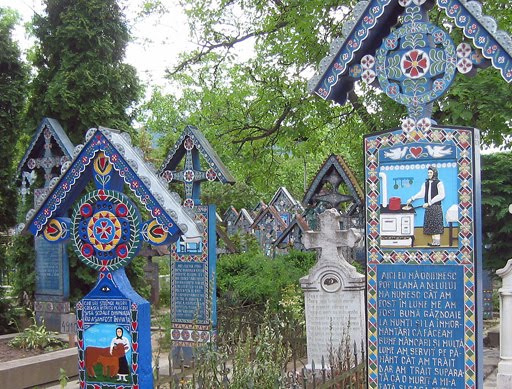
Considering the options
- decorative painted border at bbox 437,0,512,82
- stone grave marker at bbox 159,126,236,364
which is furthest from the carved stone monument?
decorative painted border at bbox 437,0,512,82

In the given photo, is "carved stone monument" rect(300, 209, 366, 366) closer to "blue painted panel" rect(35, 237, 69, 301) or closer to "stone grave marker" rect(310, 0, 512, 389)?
"stone grave marker" rect(310, 0, 512, 389)

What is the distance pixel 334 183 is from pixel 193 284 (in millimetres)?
2763

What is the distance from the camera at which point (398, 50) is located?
559 cm

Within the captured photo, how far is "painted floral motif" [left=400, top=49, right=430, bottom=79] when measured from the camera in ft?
18.0

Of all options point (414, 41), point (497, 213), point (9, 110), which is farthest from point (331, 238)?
point (497, 213)

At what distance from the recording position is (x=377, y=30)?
5629 mm

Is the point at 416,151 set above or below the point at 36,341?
above

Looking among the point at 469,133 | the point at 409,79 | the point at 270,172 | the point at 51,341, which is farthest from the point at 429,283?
the point at 270,172

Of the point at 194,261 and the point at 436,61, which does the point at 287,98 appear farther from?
the point at 436,61

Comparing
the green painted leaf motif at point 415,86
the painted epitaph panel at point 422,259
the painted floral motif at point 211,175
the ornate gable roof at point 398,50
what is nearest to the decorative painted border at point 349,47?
the ornate gable roof at point 398,50

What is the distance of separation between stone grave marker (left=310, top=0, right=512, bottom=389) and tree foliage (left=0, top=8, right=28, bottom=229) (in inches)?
327

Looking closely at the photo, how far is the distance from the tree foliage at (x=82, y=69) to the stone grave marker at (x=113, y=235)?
7.16m

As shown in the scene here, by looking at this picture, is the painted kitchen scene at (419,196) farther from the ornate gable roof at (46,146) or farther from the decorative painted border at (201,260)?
the ornate gable roof at (46,146)

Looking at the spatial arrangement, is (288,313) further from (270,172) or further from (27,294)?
(270,172)
